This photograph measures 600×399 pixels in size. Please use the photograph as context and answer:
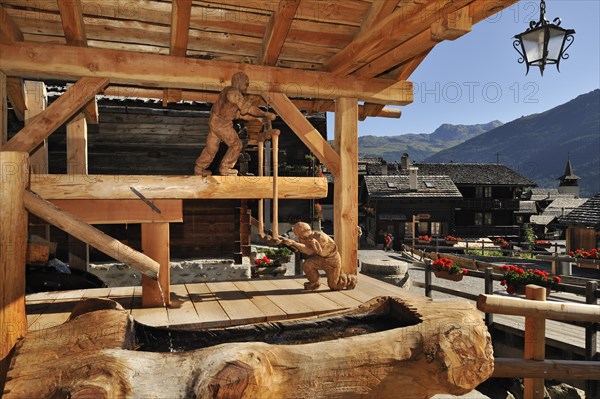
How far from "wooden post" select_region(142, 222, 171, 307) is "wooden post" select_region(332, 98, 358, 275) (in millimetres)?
1976

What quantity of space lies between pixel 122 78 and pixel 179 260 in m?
6.94

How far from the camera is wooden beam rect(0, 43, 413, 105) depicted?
3582mm

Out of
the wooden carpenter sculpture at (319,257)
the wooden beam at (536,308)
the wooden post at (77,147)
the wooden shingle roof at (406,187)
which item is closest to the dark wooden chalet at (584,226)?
the wooden shingle roof at (406,187)

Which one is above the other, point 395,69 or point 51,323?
point 395,69

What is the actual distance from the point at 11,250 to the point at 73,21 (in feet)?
6.91

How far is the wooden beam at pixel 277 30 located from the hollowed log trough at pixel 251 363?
267 cm

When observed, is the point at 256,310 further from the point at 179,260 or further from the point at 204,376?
the point at 179,260

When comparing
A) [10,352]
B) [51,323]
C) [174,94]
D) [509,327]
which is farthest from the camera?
[509,327]

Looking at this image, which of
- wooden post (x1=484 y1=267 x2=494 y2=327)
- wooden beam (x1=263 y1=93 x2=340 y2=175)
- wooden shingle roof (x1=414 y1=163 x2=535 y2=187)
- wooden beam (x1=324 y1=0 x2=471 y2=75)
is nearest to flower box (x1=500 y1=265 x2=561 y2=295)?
wooden post (x1=484 y1=267 x2=494 y2=327)

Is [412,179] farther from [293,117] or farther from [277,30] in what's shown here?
[277,30]

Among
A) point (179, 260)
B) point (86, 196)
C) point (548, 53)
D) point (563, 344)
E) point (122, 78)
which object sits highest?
point (548, 53)

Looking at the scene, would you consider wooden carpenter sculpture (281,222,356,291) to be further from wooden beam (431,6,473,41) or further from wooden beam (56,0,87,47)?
wooden beam (56,0,87,47)

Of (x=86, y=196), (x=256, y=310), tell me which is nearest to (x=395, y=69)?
(x=256, y=310)

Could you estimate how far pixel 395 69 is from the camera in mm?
4801
